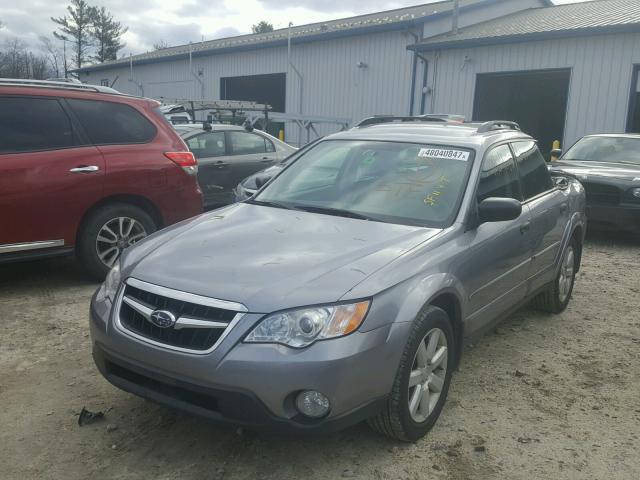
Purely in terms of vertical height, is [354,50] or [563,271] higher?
[354,50]

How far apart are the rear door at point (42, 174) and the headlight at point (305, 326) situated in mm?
3379

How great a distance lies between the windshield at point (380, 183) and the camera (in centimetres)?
369

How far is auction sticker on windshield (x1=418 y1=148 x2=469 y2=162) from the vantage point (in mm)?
3949

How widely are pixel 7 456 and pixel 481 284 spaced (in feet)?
8.68

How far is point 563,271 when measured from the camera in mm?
5340

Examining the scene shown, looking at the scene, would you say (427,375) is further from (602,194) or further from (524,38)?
(524,38)

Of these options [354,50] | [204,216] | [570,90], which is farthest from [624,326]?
[354,50]

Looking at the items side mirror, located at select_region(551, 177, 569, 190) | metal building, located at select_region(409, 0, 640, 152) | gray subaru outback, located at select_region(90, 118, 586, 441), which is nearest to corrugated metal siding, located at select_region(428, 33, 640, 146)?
metal building, located at select_region(409, 0, 640, 152)

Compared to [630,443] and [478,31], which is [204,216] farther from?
[478,31]

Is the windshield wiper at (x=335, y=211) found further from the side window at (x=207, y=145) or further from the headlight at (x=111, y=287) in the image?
the side window at (x=207, y=145)

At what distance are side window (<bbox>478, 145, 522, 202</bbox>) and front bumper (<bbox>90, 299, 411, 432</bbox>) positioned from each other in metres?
1.50

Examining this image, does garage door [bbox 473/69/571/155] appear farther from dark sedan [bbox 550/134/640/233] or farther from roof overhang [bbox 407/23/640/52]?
dark sedan [bbox 550/134/640/233]

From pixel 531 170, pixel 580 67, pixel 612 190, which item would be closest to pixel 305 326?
pixel 531 170

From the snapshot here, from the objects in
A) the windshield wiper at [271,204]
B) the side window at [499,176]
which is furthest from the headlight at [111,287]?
the side window at [499,176]
